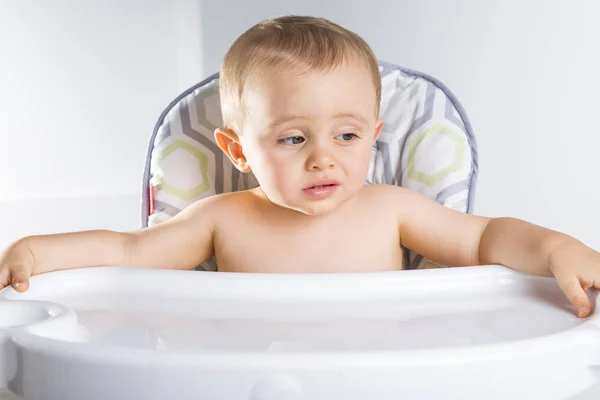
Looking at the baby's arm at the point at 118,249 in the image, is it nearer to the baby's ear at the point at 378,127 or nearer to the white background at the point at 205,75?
the baby's ear at the point at 378,127

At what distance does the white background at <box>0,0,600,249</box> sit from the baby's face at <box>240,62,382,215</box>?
1439 millimetres

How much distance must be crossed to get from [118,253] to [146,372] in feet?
1.54

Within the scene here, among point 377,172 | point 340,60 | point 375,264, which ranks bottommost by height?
point 375,264

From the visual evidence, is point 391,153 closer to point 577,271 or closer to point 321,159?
point 321,159

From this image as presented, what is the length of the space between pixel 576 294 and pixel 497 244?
0.21 metres

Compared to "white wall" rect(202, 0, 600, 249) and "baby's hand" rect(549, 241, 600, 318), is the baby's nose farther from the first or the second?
"white wall" rect(202, 0, 600, 249)

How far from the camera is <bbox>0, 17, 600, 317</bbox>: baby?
96 centimetres

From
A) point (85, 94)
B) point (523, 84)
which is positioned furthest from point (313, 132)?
point (85, 94)

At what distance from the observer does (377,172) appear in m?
1.22

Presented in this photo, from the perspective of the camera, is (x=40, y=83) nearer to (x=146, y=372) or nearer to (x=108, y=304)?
(x=108, y=304)

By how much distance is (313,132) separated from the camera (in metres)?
0.99

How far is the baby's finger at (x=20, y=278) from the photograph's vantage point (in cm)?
85

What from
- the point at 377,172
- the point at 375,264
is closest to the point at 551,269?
the point at 375,264

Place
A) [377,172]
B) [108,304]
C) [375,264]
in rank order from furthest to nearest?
1. [377,172]
2. [375,264]
3. [108,304]
